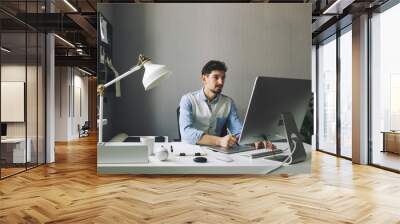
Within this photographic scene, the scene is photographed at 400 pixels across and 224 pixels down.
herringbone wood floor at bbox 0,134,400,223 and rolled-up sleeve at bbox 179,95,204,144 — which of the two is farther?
rolled-up sleeve at bbox 179,95,204,144

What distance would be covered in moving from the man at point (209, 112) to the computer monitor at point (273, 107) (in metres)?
0.43

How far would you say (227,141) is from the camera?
17.6ft

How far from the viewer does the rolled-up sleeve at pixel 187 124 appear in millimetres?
5379

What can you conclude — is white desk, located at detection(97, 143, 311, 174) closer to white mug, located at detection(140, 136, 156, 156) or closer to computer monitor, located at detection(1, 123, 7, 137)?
white mug, located at detection(140, 136, 156, 156)

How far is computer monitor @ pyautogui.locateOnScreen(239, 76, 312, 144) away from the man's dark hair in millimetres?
602

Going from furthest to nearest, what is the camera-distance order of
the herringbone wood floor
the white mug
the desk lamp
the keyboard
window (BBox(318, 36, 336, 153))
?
window (BBox(318, 36, 336, 153)) < the keyboard < the white mug < the desk lamp < the herringbone wood floor

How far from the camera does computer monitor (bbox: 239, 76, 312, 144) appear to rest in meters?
4.80

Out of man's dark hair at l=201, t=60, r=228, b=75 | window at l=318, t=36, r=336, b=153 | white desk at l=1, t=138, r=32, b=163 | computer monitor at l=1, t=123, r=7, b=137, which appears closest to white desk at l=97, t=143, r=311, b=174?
man's dark hair at l=201, t=60, r=228, b=75

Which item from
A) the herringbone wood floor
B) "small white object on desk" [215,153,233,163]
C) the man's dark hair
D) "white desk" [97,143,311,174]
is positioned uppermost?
the man's dark hair

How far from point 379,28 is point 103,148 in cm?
556

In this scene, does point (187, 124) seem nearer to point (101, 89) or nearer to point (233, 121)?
point (233, 121)

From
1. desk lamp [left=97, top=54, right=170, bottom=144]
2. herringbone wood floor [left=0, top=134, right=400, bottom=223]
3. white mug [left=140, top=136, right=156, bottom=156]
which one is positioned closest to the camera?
herringbone wood floor [left=0, top=134, right=400, bottom=223]

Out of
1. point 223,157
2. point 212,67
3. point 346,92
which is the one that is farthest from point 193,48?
point 346,92

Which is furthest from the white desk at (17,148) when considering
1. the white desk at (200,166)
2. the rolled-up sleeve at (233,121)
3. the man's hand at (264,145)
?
the man's hand at (264,145)
